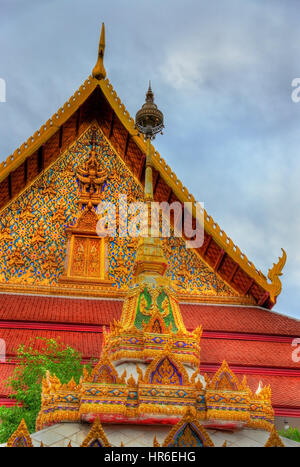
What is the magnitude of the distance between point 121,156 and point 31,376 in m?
5.53

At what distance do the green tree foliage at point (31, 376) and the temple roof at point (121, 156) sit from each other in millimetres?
3497

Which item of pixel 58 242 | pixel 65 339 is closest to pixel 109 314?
pixel 65 339

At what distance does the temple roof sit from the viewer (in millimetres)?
7590

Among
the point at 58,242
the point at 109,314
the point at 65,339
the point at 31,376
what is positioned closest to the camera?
the point at 31,376

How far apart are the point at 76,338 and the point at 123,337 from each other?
2.71 meters

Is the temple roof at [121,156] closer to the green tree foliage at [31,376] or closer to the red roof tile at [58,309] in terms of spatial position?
the red roof tile at [58,309]

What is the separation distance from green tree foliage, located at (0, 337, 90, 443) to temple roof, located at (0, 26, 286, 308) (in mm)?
3497

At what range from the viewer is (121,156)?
902 centimetres

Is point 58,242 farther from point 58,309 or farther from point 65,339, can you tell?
point 65,339

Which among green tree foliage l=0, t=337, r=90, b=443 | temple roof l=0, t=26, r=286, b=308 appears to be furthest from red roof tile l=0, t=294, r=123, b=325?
temple roof l=0, t=26, r=286, b=308

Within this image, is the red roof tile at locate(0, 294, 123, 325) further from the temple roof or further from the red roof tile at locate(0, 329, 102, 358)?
the temple roof

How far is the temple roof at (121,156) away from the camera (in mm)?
7590
